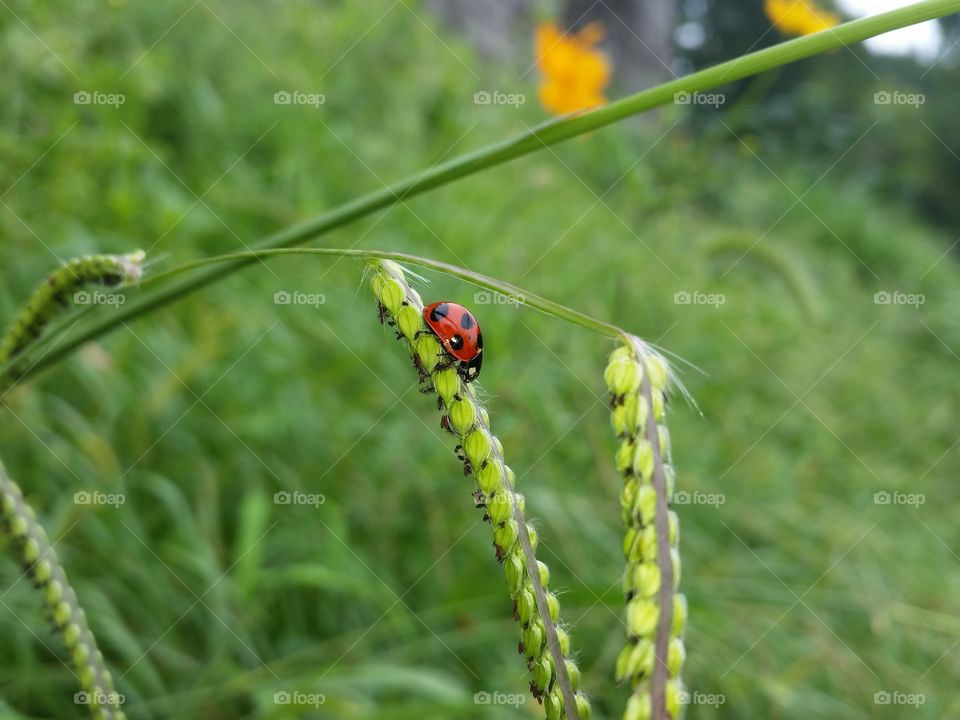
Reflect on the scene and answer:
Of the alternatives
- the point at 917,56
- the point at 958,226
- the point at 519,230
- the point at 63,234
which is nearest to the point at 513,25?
the point at 519,230

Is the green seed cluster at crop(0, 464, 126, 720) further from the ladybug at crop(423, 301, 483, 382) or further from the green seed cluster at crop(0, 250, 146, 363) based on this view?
the ladybug at crop(423, 301, 483, 382)

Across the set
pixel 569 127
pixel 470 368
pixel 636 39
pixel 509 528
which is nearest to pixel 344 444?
pixel 470 368

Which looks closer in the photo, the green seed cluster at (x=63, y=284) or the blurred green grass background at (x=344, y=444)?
the green seed cluster at (x=63, y=284)

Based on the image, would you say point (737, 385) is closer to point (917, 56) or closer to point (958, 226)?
point (958, 226)

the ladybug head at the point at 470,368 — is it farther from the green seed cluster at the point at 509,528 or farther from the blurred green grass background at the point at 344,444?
the blurred green grass background at the point at 344,444

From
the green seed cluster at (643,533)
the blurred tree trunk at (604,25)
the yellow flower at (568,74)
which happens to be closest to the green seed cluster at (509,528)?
the green seed cluster at (643,533)
